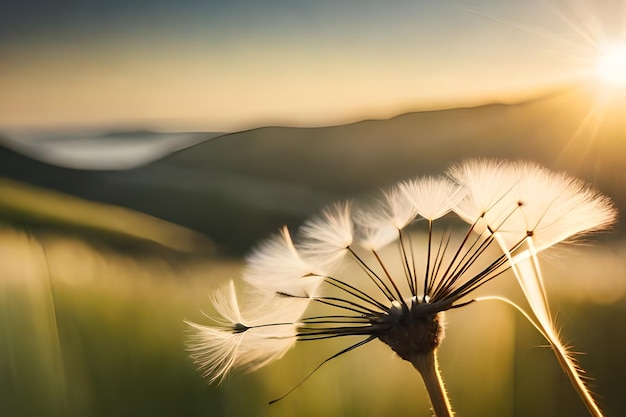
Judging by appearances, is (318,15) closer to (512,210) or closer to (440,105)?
(440,105)

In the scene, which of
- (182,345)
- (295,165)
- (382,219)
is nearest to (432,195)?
(382,219)

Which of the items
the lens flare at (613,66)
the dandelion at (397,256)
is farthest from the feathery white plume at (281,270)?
the lens flare at (613,66)

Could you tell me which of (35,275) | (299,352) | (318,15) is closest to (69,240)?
(35,275)

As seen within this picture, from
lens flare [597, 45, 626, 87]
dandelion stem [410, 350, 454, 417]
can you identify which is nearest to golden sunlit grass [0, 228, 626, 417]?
dandelion stem [410, 350, 454, 417]

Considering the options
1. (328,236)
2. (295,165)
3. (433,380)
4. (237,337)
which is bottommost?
(433,380)

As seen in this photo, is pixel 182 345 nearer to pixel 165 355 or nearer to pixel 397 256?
pixel 165 355

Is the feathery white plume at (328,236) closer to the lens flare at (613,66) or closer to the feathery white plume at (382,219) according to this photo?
the feathery white plume at (382,219)
